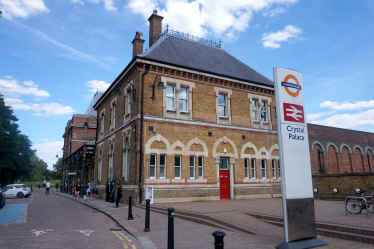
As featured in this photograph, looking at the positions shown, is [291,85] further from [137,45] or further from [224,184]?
[137,45]

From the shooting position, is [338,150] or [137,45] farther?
[338,150]

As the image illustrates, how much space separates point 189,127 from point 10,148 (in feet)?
122

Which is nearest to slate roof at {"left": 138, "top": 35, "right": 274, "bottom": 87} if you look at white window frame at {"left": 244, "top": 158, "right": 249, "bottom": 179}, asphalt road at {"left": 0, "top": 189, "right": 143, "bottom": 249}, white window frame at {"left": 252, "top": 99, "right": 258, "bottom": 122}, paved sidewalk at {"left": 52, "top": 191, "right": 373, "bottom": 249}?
white window frame at {"left": 252, "top": 99, "right": 258, "bottom": 122}

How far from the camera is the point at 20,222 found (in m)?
11.0

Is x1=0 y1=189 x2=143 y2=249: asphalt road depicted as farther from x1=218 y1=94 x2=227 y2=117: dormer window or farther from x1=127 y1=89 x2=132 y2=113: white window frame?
x1=218 y1=94 x2=227 y2=117: dormer window

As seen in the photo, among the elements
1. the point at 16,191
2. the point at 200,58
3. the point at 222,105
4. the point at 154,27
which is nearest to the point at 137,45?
the point at 154,27

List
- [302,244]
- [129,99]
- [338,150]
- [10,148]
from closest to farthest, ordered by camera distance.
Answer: [302,244] → [129,99] → [338,150] → [10,148]

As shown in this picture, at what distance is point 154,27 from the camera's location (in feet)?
80.9

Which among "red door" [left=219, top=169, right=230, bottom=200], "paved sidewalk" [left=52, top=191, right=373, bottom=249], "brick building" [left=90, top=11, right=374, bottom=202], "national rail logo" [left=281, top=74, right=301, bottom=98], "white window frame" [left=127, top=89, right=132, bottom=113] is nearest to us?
"paved sidewalk" [left=52, top=191, right=373, bottom=249]

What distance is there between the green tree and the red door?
34500 millimetres

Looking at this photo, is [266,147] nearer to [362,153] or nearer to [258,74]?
[258,74]

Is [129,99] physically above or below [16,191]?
above

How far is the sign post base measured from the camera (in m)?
6.60

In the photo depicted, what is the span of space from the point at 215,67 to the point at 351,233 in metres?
16.9
